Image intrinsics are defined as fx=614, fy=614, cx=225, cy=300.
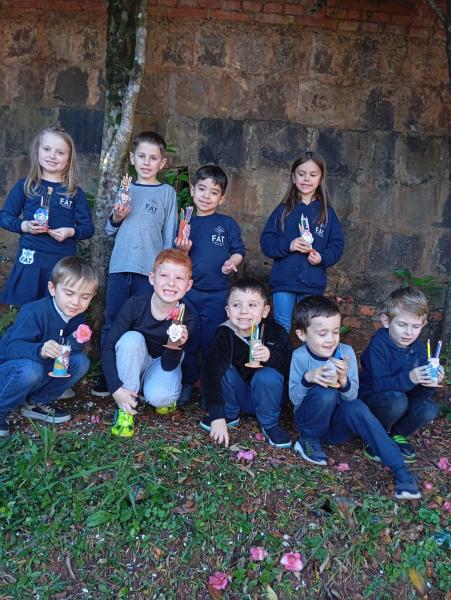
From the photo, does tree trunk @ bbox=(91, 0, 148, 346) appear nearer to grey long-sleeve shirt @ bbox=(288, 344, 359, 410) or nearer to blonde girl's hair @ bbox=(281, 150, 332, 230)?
blonde girl's hair @ bbox=(281, 150, 332, 230)

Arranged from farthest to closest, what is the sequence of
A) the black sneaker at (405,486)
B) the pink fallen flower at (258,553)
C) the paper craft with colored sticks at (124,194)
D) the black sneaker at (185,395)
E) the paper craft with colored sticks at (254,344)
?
1. the black sneaker at (185,395)
2. the paper craft with colored sticks at (124,194)
3. the paper craft with colored sticks at (254,344)
4. the black sneaker at (405,486)
5. the pink fallen flower at (258,553)

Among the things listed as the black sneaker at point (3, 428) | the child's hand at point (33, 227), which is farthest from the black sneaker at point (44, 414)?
the child's hand at point (33, 227)

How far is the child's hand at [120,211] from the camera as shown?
4145 mm

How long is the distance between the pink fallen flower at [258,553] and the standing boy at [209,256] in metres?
1.34

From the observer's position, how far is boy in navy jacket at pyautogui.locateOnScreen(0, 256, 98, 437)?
352 centimetres

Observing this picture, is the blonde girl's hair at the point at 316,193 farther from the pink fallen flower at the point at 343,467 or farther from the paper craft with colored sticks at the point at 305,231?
the pink fallen flower at the point at 343,467

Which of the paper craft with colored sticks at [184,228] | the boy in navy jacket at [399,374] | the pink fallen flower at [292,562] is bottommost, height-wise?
the pink fallen flower at [292,562]

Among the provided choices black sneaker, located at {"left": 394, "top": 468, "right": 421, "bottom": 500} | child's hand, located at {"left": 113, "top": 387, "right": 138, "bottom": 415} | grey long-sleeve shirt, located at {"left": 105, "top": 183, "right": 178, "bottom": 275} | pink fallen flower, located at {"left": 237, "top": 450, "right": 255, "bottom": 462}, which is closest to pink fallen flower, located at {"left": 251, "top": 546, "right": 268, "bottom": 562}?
pink fallen flower, located at {"left": 237, "top": 450, "right": 255, "bottom": 462}

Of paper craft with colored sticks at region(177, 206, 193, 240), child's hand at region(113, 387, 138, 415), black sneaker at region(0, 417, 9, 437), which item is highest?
paper craft with colored sticks at region(177, 206, 193, 240)

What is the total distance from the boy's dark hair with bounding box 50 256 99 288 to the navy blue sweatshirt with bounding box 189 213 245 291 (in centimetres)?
90

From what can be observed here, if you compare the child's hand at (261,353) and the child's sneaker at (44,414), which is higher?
the child's hand at (261,353)

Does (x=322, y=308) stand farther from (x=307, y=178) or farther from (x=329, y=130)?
(x=329, y=130)

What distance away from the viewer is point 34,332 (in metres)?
3.60

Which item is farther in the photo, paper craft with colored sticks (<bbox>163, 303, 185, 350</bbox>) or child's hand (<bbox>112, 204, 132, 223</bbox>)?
child's hand (<bbox>112, 204, 132, 223</bbox>)
